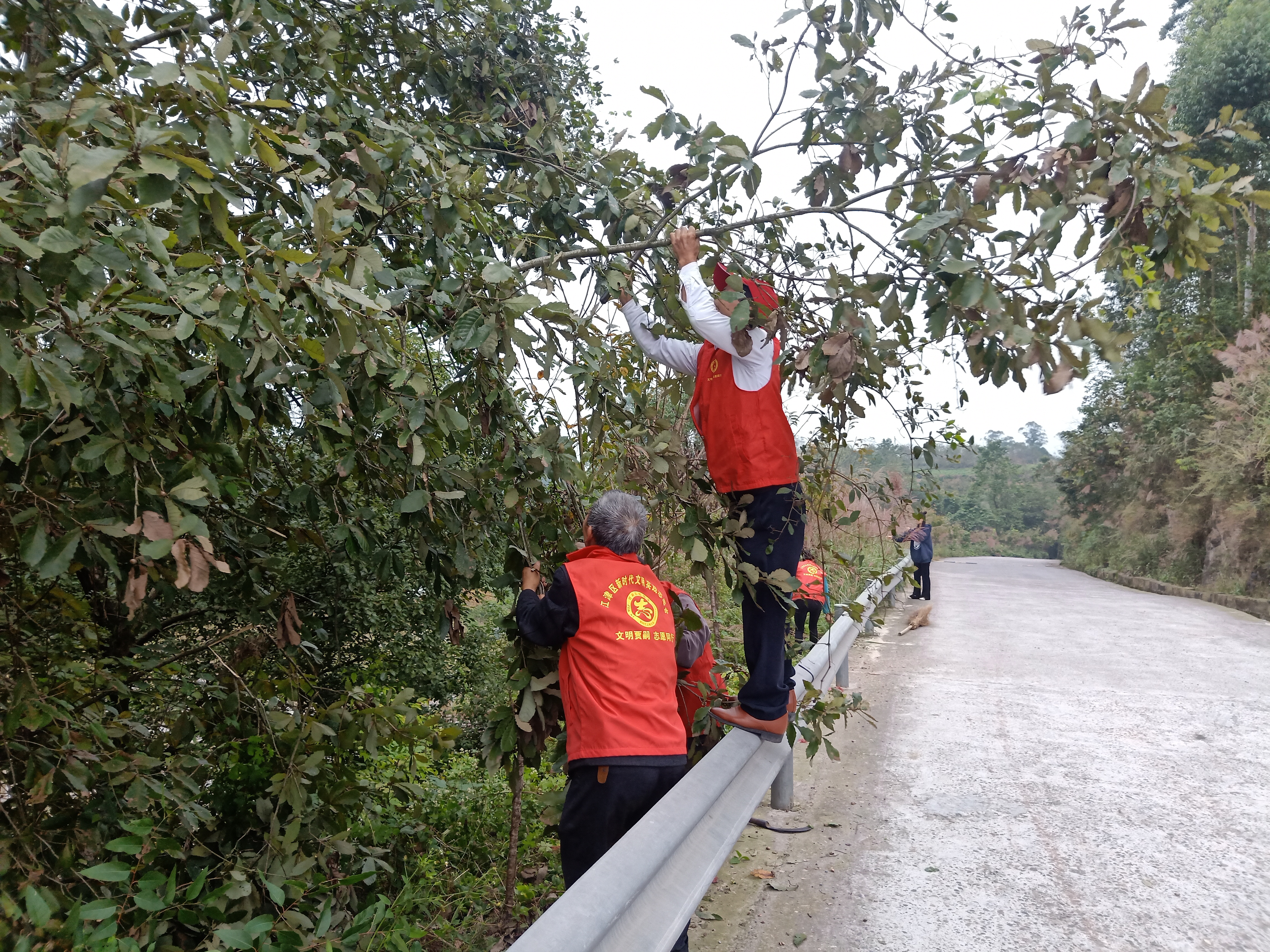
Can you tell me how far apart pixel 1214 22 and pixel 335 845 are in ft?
98.6

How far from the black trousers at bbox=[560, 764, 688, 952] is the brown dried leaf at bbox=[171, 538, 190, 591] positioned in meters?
1.65

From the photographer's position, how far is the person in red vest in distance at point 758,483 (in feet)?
11.3

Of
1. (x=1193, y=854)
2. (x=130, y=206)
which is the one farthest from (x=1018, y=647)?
(x=130, y=206)

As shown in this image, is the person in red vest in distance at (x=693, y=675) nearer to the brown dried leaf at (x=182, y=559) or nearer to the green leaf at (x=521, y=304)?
the green leaf at (x=521, y=304)

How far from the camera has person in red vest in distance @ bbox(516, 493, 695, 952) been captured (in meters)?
3.01

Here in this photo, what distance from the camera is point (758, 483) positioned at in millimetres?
3455

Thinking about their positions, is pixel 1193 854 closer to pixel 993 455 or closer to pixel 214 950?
pixel 214 950

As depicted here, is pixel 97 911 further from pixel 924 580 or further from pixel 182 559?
pixel 924 580

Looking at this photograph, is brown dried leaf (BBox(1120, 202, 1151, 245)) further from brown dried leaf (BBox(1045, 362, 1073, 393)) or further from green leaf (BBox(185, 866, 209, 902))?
green leaf (BBox(185, 866, 209, 902))

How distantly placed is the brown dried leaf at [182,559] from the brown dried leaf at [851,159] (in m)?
2.39

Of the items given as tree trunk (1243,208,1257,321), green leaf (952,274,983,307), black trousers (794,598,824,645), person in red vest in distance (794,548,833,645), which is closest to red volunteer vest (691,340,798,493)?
green leaf (952,274,983,307)

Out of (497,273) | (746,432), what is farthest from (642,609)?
(497,273)

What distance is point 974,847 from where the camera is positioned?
4008 millimetres

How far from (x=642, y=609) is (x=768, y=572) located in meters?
0.63
